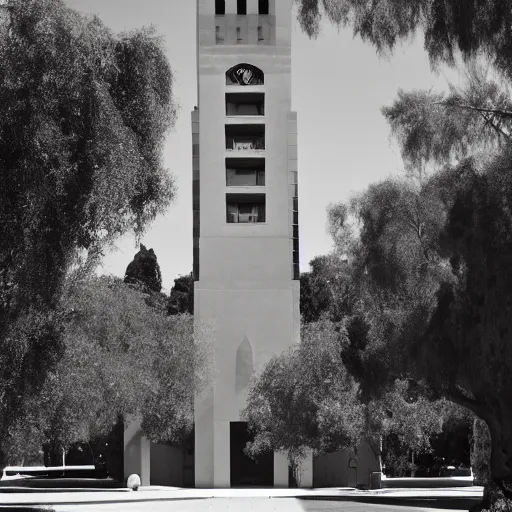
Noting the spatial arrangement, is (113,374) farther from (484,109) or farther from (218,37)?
(218,37)

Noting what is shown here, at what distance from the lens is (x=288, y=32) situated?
5331 centimetres

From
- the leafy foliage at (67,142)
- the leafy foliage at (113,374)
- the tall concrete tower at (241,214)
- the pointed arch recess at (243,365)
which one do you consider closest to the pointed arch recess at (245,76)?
the tall concrete tower at (241,214)

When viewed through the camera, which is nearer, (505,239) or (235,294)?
(505,239)

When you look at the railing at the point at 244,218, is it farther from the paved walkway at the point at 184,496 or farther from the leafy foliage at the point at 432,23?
the leafy foliage at the point at 432,23

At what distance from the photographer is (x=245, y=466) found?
5322cm

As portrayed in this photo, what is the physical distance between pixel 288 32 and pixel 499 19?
36076 millimetres

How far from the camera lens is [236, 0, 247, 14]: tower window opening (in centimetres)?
5239

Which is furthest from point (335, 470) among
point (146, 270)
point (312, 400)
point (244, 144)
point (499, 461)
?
point (499, 461)

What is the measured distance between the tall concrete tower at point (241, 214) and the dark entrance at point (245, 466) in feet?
0.19

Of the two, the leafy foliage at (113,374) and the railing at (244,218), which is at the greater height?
the railing at (244,218)

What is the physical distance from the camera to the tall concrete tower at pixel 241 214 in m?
49.4

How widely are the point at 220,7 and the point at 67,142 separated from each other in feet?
118

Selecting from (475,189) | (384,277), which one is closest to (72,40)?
(475,189)

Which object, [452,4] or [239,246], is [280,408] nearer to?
[239,246]
